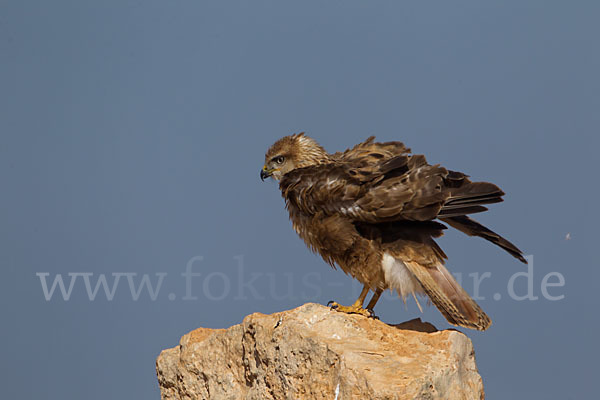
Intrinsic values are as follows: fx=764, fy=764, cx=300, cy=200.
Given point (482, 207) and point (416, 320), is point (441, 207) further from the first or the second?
point (416, 320)

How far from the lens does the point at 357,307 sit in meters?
6.38

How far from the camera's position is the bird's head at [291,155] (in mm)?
7031

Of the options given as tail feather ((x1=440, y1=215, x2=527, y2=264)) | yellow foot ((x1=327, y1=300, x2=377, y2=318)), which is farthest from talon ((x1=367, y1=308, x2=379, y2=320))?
tail feather ((x1=440, y1=215, x2=527, y2=264))

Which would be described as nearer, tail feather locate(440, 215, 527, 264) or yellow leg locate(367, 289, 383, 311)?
tail feather locate(440, 215, 527, 264)

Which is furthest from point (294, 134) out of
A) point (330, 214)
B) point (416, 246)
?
point (416, 246)

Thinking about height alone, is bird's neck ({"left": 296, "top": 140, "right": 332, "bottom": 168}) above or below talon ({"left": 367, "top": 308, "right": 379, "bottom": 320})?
above

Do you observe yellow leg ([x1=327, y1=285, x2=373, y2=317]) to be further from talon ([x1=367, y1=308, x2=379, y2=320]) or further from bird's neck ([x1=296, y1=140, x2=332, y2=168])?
bird's neck ([x1=296, y1=140, x2=332, y2=168])

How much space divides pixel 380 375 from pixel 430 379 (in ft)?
1.13

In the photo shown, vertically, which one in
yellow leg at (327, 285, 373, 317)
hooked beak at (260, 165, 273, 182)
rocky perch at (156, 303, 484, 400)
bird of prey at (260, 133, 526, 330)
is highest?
hooked beak at (260, 165, 273, 182)

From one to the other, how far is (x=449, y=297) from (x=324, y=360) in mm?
1182

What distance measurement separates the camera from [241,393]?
6.07 m

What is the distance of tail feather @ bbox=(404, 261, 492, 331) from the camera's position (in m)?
5.85

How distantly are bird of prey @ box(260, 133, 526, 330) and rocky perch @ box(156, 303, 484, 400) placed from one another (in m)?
0.37

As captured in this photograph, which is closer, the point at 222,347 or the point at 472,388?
the point at 472,388
